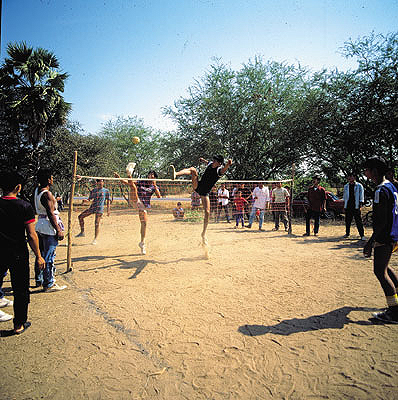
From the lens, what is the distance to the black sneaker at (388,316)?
3295mm

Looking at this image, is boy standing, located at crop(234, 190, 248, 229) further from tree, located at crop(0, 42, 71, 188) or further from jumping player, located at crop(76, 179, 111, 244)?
tree, located at crop(0, 42, 71, 188)

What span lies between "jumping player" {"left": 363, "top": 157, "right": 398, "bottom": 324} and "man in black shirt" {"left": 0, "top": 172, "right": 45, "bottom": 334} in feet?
14.6

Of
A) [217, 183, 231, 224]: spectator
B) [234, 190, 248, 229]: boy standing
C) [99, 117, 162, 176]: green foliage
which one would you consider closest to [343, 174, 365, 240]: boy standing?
[234, 190, 248, 229]: boy standing

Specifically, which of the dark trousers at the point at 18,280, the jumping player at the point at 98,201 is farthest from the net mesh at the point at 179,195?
the dark trousers at the point at 18,280

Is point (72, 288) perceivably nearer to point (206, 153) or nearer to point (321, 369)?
point (321, 369)

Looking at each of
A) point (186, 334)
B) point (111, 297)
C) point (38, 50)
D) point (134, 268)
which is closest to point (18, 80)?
point (38, 50)

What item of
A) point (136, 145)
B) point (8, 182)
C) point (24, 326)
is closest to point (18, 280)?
point (24, 326)

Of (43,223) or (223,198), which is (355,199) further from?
(43,223)

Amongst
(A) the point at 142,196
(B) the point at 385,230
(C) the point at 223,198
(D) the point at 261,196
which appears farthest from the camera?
(C) the point at 223,198

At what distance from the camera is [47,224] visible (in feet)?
14.1

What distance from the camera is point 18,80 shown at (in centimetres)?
1443

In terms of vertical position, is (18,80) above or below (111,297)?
above

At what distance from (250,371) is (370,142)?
15.6 metres

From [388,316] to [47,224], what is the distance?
5.29 metres
